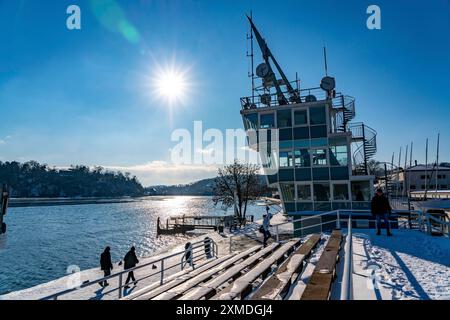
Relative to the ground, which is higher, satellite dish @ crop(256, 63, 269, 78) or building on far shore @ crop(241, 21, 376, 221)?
satellite dish @ crop(256, 63, 269, 78)

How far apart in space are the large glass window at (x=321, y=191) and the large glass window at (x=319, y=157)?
60.9 inches

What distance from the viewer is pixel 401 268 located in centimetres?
739

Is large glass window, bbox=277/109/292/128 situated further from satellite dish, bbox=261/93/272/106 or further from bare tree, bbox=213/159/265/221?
bare tree, bbox=213/159/265/221

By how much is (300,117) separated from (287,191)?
600 centimetres

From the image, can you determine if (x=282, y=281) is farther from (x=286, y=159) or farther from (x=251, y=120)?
(x=251, y=120)

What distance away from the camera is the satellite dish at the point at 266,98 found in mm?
22031

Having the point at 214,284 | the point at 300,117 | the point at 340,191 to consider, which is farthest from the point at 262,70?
the point at 214,284

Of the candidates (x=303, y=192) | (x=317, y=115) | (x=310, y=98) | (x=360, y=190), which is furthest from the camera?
(x=310, y=98)

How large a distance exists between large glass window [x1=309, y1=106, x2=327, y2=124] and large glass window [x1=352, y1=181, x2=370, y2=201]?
212 inches

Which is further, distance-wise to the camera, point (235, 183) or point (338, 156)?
point (235, 183)

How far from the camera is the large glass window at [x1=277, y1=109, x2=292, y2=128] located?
68.8ft

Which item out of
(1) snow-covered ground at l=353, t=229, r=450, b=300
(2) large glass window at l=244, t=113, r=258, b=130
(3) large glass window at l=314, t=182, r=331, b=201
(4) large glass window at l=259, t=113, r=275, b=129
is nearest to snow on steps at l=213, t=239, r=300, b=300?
(1) snow-covered ground at l=353, t=229, r=450, b=300
